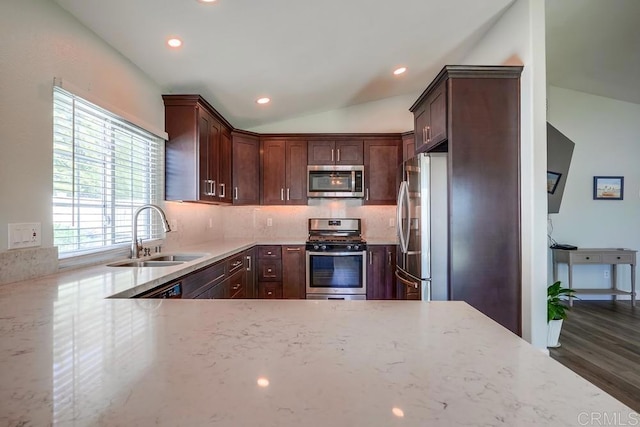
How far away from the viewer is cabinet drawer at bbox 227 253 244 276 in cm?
289

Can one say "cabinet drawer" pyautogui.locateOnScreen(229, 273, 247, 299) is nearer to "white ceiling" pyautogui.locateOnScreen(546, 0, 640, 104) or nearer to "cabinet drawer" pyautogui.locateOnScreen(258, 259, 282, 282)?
"cabinet drawer" pyautogui.locateOnScreen(258, 259, 282, 282)

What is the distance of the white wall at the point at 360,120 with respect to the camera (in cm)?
442

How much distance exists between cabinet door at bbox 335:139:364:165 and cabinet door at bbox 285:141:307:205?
449mm

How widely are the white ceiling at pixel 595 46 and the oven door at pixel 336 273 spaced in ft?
9.67

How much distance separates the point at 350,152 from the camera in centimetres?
416

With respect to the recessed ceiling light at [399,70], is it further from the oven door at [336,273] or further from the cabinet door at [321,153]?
the oven door at [336,273]

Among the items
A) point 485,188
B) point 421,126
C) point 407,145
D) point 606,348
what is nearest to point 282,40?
point 421,126

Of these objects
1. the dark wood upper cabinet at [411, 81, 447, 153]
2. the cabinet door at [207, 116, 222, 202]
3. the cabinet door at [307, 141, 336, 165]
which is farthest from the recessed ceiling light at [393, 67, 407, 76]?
the cabinet door at [207, 116, 222, 202]

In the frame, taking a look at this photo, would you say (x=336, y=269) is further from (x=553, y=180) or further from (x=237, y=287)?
(x=553, y=180)

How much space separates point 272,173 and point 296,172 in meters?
0.32

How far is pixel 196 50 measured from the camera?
7.40 feet

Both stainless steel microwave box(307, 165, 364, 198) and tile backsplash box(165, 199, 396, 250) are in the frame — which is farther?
tile backsplash box(165, 199, 396, 250)

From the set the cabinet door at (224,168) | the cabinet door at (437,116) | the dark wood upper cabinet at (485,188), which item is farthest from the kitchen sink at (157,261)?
the cabinet door at (437,116)

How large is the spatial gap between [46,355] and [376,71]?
11.2ft
